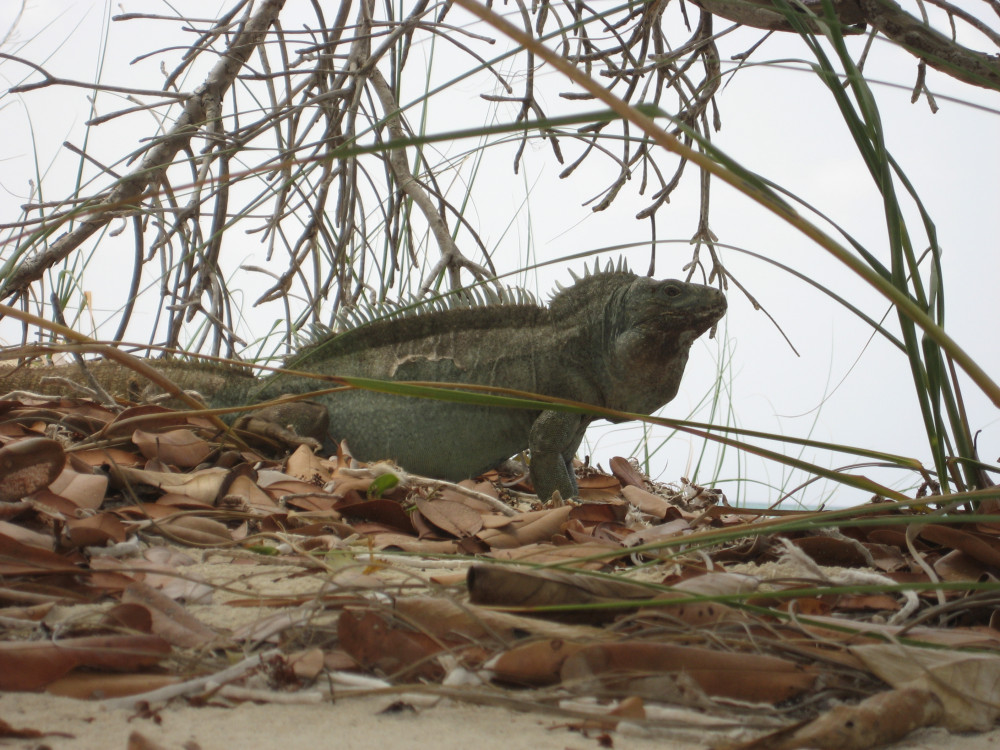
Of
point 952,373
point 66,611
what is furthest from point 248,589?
point 952,373

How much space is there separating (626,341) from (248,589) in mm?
2742

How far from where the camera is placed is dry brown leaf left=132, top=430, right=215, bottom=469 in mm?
2666

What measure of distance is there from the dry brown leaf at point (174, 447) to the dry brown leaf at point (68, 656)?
4.86ft

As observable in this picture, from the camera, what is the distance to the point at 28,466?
1927 millimetres

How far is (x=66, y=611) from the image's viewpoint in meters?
1.43

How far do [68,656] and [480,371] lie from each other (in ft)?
10.8

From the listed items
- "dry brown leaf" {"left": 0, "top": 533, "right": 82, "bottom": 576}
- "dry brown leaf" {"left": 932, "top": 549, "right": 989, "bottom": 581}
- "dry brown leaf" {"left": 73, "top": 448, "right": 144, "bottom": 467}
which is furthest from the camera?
"dry brown leaf" {"left": 73, "top": 448, "right": 144, "bottom": 467}

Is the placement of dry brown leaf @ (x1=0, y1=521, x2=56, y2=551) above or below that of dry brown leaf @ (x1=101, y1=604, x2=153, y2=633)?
above

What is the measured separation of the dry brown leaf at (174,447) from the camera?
105 inches

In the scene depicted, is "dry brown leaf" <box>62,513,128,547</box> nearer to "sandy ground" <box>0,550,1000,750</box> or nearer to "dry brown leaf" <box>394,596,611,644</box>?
"sandy ground" <box>0,550,1000,750</box>

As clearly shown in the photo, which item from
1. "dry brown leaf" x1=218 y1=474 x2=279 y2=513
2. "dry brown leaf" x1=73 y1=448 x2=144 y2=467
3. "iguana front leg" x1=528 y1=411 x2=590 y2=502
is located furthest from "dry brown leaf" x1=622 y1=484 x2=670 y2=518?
"dry brown leaf" x1=73 y1=448 x2=144 y2=467

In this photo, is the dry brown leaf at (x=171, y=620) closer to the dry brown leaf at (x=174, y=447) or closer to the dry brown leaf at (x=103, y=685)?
the dry brown leaf at (x=103, y=685)

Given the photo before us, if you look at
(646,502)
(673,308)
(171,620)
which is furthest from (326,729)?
(673,308)

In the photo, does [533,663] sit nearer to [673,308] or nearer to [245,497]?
[245,497]
